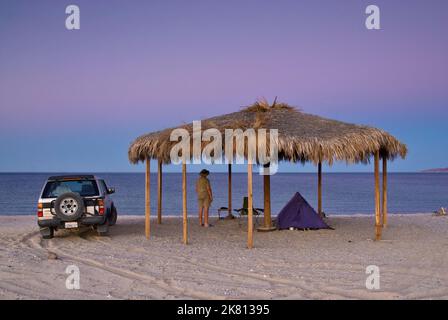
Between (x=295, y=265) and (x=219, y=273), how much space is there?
1.32m

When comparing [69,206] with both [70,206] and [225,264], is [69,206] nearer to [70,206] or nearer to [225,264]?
[70,206]

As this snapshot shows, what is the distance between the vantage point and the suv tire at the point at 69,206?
34.9 feet

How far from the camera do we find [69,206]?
10.7m

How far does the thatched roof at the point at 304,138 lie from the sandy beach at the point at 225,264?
1.78m

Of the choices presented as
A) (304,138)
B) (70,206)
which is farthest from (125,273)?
(304,138)

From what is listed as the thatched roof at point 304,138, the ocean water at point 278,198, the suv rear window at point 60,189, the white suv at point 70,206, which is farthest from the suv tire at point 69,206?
the ocean water at point 278,198

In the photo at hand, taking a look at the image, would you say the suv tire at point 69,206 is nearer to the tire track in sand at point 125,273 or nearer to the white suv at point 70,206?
the white suv at point 70,206

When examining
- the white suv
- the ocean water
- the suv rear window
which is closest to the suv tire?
the white suv

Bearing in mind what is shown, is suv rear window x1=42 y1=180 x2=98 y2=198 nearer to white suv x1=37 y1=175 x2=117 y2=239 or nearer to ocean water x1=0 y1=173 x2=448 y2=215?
white suv x1=37 y1=175 x2=117 y2=239

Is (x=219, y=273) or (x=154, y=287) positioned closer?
(x=154, y=287)

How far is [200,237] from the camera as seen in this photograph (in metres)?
12.0

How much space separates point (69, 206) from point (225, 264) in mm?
3806
